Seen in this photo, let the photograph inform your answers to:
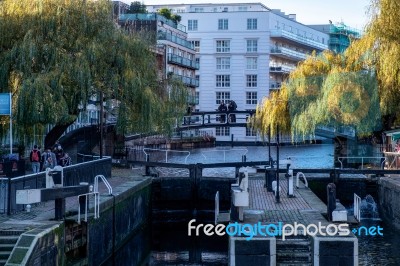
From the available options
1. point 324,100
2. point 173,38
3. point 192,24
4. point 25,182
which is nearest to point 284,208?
point 25,182

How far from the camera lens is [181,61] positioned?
78438mm

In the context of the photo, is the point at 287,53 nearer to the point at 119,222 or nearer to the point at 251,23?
the point at 251,23

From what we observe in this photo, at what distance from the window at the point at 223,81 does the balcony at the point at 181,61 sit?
4977 mm

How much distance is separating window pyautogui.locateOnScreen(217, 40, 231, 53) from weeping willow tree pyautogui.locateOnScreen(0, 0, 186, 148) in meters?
56.1

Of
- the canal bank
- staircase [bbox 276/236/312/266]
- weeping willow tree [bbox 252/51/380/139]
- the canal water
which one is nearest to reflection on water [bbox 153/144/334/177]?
weeping willow tree [bbox 252/51/380/139]

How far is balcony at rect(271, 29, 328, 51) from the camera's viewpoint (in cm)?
9106

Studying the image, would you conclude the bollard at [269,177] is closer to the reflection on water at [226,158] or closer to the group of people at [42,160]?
the group of people at [42,160]

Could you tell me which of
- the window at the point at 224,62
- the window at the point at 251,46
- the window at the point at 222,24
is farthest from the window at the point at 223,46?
the window at the point at 251,46

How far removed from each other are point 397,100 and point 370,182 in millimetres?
4931

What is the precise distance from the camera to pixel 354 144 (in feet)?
139

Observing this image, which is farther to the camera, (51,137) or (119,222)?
(51,137)

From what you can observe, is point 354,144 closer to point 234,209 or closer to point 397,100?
point 397,100

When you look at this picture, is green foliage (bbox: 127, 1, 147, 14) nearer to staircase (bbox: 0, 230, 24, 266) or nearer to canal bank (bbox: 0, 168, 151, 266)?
canal bank (bbox: 0, 168, 151, 266)

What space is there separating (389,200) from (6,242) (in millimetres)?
19157
